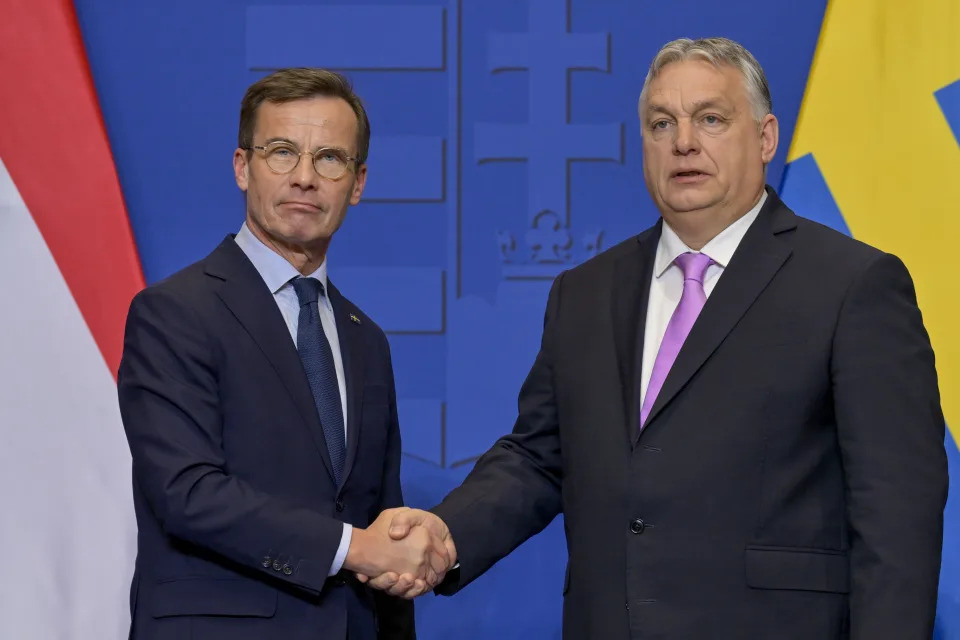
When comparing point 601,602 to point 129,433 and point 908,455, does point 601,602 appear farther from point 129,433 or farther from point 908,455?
point 129,433

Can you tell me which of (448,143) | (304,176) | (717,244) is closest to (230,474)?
A: (304,176)

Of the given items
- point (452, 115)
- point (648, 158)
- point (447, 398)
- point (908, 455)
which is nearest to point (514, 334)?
point (447, 398)

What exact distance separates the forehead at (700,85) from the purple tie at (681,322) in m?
0.27

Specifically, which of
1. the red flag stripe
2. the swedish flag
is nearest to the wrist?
the red flag stripe

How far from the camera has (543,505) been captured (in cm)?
218

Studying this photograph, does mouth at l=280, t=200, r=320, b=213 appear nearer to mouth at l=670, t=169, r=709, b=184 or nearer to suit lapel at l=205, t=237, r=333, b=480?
suit lapel at l=205, t=237, r=333, b=480

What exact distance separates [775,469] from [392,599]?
0.79 meters

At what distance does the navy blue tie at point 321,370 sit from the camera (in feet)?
6.46

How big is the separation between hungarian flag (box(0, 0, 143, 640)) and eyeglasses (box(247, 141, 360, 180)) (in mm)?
912

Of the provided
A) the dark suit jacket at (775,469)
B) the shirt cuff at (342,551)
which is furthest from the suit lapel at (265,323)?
the dark suit jacket at (775,469)

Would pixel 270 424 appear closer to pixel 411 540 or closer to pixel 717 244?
pixel 411 540

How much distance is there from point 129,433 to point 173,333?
0.19 metres

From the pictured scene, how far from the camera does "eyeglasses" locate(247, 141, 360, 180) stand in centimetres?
210

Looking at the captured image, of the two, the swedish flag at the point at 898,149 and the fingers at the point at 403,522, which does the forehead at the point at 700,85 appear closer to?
the fingers at the point at 403,522
